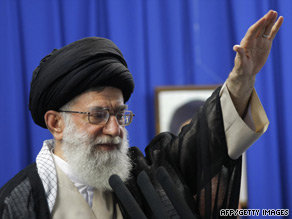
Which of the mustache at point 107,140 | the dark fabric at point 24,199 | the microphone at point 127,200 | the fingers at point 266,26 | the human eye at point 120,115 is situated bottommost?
the dark fabric at point 24,199

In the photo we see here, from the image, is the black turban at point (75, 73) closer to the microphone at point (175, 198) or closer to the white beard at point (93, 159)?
the white beard at point (93, 159)

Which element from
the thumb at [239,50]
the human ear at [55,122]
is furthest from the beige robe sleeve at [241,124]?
the human ear at [55,122]

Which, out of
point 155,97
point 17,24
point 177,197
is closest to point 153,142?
point 177,197

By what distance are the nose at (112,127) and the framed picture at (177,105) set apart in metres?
1.35

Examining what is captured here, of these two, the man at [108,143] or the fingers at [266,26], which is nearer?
the fingers at [266,26]

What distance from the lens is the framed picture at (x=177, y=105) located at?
8.82 feet

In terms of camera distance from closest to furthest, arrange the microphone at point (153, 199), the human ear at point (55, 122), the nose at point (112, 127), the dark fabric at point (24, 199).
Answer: the microphone at point (153, 199), the dark fabric at point (24, 199), the nose at point (112, 127), the human ear at point (55, 122)

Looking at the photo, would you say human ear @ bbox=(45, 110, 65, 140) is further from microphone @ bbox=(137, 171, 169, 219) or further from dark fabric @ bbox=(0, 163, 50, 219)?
microphone @ bbox=(137, 171, 169, 219)

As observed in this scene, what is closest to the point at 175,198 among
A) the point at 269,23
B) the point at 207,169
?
the point at 207,169

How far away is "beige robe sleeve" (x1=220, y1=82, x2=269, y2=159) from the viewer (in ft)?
3.98

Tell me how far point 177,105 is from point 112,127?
1451mm

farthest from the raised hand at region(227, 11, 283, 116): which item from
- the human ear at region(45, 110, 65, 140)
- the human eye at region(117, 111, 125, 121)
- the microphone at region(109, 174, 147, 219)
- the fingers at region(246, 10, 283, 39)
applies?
the human ear at region(45, 110, 65, 140)

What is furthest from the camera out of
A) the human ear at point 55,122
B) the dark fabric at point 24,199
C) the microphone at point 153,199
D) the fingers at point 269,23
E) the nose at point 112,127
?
the human ear at point 55,122

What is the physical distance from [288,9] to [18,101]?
207 cm
